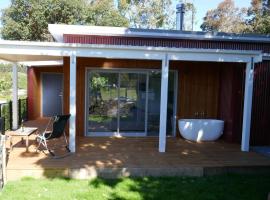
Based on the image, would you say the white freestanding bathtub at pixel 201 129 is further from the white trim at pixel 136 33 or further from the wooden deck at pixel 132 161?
the white trim at pixel 136 33

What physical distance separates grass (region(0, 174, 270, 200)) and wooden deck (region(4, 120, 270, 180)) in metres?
0.18

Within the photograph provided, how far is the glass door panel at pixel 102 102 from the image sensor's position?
31.9 ft

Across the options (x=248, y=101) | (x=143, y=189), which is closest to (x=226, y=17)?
(x=248, y=101)

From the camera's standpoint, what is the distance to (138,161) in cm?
669

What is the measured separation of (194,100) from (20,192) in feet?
21.2

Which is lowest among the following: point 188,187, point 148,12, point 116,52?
point 188,187

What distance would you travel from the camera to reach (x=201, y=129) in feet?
30.5

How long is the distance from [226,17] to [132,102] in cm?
2459

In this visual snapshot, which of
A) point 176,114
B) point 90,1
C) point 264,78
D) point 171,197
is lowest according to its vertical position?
point 171,197

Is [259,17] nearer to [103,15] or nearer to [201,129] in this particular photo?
[103,15]

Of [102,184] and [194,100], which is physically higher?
[194,100]

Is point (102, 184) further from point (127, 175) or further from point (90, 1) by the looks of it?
point (90, 1)

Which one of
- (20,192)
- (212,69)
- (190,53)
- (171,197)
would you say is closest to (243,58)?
(190,53)

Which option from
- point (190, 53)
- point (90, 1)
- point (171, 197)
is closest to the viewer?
point (171, 197)
